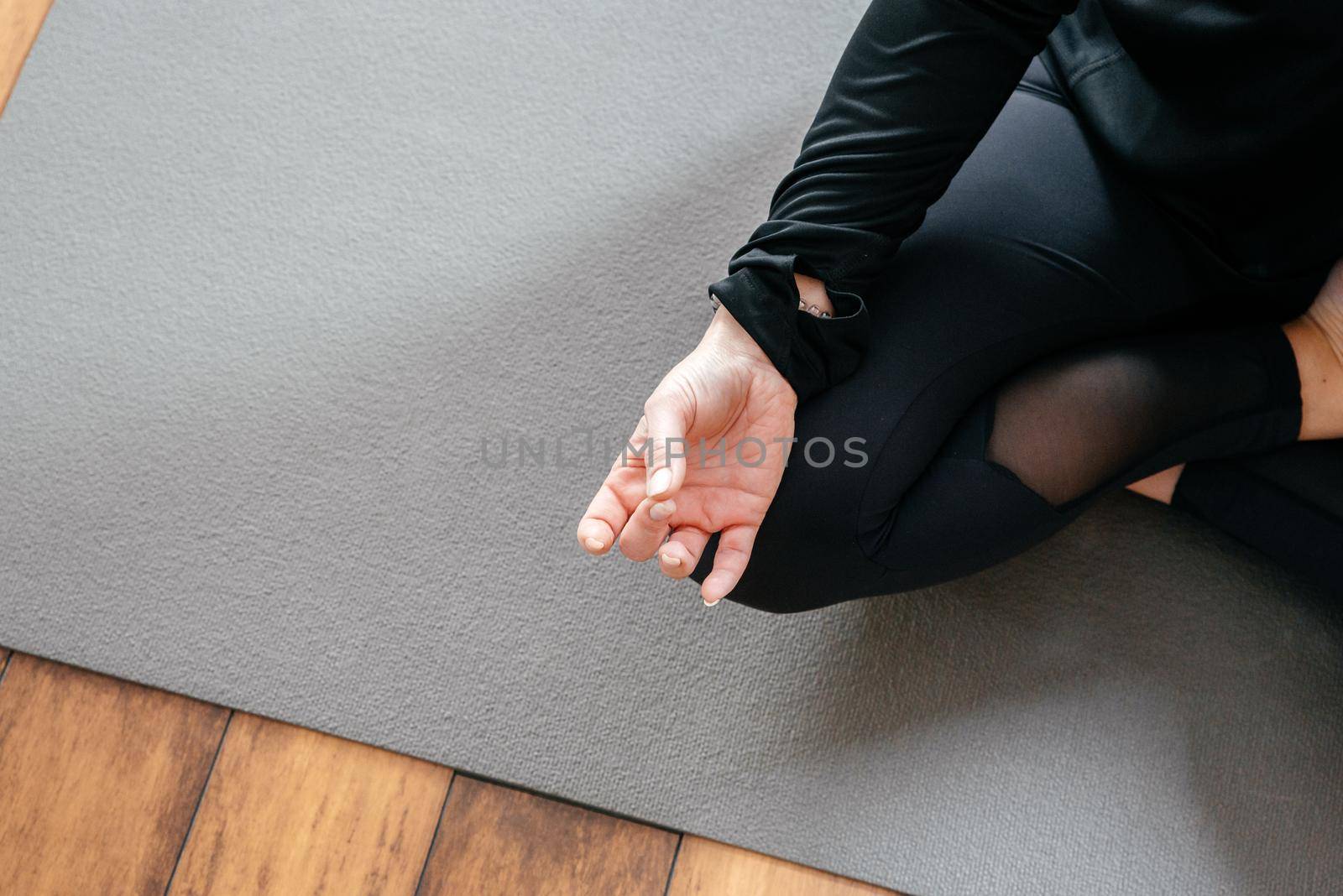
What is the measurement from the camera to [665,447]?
2.05 ft

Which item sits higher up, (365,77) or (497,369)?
(365,77)

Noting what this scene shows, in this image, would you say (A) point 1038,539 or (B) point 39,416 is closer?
(A) point 1038,539

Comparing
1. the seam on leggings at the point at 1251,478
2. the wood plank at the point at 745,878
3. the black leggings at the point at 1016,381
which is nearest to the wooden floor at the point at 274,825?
the wood plank at the point at 745,878

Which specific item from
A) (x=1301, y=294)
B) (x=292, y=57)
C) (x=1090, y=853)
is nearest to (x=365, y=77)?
(x=292, y=57)

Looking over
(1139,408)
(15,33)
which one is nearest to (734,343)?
(1139,408)

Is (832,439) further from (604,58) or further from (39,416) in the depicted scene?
(39,416)

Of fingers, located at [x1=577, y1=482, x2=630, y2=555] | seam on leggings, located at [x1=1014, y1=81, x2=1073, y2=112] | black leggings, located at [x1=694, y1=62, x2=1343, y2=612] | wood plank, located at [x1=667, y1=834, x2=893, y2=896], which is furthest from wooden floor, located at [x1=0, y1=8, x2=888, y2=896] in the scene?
seam on leggings, located at [x1=1014, y1=81, x2=1073, y2=112]

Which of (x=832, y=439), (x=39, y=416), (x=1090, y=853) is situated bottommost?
(x=1090, y=853)

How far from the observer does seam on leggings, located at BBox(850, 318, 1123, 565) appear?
0.77 meters

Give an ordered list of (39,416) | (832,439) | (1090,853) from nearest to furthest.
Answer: (832,439) → (1090,853) → (39,416)

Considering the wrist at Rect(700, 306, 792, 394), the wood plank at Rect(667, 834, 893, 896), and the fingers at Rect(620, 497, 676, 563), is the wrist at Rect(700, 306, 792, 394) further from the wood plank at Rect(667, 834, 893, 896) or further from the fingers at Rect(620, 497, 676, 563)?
the wood plank at Rect(667, 834, 893, 896)

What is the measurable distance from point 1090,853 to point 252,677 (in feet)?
2.87

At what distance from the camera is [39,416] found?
106cm

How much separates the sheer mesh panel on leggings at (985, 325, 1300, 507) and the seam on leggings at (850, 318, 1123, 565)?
3cm
